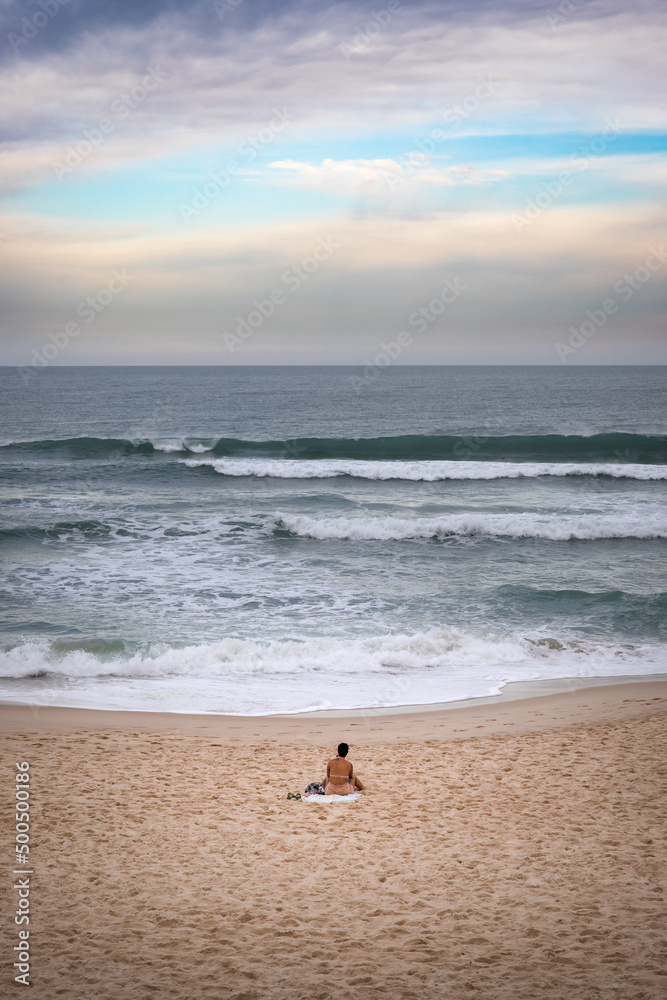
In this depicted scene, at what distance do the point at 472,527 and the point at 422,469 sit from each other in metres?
10.8

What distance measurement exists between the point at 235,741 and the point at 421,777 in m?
2.58

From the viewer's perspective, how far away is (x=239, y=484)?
30.5m

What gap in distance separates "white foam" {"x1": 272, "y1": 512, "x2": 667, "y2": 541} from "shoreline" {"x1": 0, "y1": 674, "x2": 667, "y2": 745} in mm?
11028

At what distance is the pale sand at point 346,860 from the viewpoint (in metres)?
5.23

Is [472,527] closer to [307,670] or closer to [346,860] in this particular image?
[307,670]

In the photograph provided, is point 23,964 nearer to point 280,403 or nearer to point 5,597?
point 5,597

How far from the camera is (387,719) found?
10789 millimetres

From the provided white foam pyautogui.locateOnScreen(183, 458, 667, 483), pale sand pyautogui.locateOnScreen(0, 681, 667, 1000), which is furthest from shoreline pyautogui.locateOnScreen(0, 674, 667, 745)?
white foam pyautogui.locateOnScreen(183, 458, 667, 483)

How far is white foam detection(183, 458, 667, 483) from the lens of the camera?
32156 mm

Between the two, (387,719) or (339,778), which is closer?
(339,778)

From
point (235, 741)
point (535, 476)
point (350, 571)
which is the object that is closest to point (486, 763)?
point (235, 741)

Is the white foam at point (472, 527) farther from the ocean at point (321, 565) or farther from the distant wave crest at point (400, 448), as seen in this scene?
the distant wave crest at point (400, 448)

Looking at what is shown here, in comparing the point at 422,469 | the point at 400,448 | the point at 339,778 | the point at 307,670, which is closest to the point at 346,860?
the point at 339,778

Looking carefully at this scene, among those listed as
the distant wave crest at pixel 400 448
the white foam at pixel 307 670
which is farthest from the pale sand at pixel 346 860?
the distant wave crest at pixel 400 448
